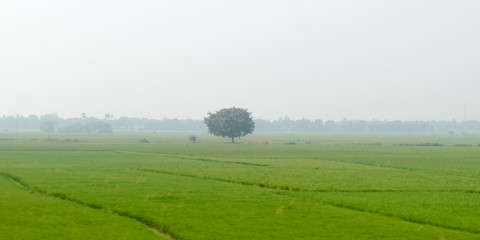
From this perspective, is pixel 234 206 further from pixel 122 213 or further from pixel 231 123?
pixel 231 123

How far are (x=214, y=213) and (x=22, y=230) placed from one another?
10.4 metres

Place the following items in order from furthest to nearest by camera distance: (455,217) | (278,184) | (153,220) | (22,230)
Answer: (278,184) < (455,217) < (153,220) < (22,230)

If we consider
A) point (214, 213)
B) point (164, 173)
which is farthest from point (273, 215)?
point (164, 173)

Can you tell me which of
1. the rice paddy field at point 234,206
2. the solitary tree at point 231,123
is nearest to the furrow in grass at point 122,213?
the rice paddy field at point 234,206

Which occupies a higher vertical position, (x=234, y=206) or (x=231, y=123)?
(x=231, y=123)

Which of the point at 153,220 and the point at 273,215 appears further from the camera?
the point at 273,215

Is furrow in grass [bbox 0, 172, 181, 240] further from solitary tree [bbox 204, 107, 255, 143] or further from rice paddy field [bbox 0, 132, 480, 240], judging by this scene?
solitary tree [bbox 204, 107, 255, 143]

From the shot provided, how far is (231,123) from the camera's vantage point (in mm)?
163000

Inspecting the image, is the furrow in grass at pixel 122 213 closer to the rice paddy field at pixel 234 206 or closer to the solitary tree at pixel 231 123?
the rice paddy field at pixel 234 206

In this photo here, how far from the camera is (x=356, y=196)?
38.1 m

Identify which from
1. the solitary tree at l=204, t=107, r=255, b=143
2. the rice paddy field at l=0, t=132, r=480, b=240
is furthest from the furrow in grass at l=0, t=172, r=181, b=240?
the solitary tree at l=204, t=107, r=255, b=143

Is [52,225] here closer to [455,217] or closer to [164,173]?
[455,217]

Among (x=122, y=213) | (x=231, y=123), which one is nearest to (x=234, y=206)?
(x=122, y=213)

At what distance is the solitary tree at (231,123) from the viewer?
16288cm
